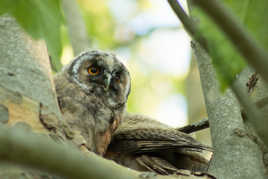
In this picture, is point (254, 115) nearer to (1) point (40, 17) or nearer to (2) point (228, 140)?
(1) point (40, 17)

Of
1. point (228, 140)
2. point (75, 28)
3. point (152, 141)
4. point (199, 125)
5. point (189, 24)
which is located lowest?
point (189, 24)

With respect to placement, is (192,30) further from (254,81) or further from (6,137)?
(254,81)

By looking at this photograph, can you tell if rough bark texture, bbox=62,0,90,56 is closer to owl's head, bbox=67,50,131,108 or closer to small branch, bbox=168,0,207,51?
owl's head, bbox=67,50,131,108

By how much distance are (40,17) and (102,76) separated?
8.99 ft

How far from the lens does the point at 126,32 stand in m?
7.88

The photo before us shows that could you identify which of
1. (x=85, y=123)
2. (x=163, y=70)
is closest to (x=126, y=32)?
(x=163, y=70)

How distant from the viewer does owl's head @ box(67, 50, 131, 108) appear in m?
4.34

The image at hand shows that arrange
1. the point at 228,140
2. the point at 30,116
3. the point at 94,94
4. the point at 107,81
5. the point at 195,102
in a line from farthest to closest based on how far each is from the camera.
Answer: the point at 195,102, the point at 107,81, the point at 94,94, the point at 228,140, the point at 30,116

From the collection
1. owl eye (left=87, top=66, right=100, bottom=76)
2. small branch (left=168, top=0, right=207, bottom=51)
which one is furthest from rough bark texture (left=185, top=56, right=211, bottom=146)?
small branch (left=168, top=0, right=207, bottom=51)

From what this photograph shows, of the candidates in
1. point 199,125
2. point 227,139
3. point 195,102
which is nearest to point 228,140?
point 227,139

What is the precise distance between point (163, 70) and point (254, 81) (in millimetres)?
5481

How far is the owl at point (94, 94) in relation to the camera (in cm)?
Answer: 366

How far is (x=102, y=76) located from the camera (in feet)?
14.9

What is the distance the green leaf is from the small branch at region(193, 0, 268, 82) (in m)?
0.83
